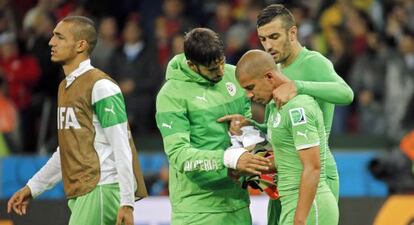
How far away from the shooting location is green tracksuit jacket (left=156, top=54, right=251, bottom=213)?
7184mm

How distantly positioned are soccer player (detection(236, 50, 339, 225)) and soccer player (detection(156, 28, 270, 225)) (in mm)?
494

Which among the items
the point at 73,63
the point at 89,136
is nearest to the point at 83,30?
the point at 73,63

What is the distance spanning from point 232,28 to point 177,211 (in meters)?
7.81

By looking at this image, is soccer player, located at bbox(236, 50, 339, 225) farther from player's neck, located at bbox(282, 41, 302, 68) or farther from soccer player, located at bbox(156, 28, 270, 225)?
player's neck, located at bbox(282, 41, 302, 68)

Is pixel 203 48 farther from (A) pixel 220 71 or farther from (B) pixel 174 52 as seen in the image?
(B) pixel 174 52

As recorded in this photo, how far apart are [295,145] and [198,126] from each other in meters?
1.01

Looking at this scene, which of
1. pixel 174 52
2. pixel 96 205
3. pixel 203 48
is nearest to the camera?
pixel 203 48

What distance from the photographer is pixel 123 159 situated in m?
7.07

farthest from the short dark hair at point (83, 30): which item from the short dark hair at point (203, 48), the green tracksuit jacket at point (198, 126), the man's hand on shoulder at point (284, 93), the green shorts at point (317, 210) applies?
the green shorts at point (317, 210)

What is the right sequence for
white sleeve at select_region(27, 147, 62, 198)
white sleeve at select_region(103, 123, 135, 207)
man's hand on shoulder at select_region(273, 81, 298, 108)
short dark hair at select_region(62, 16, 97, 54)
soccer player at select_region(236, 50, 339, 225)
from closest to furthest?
soccer player at select_region(236, 50, 339, 225) < man's hand on shoulder at select_region(273, 81, 298, 108) < white sleeve at select_region(103, 123, 135, 207) < short dark hair at select_region(62, 16, 97, 54) < white sleeve at select_region(27, 147, 62, 198)

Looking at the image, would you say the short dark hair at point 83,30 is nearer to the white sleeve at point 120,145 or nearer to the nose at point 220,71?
the white sleeve at point 120,145

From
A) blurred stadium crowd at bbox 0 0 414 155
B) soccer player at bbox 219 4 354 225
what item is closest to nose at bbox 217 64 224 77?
soccer player at bbox 219 4 354 225

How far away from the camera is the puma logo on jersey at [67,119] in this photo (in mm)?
7230

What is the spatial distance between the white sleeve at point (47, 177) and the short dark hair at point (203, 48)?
4.29 ft
